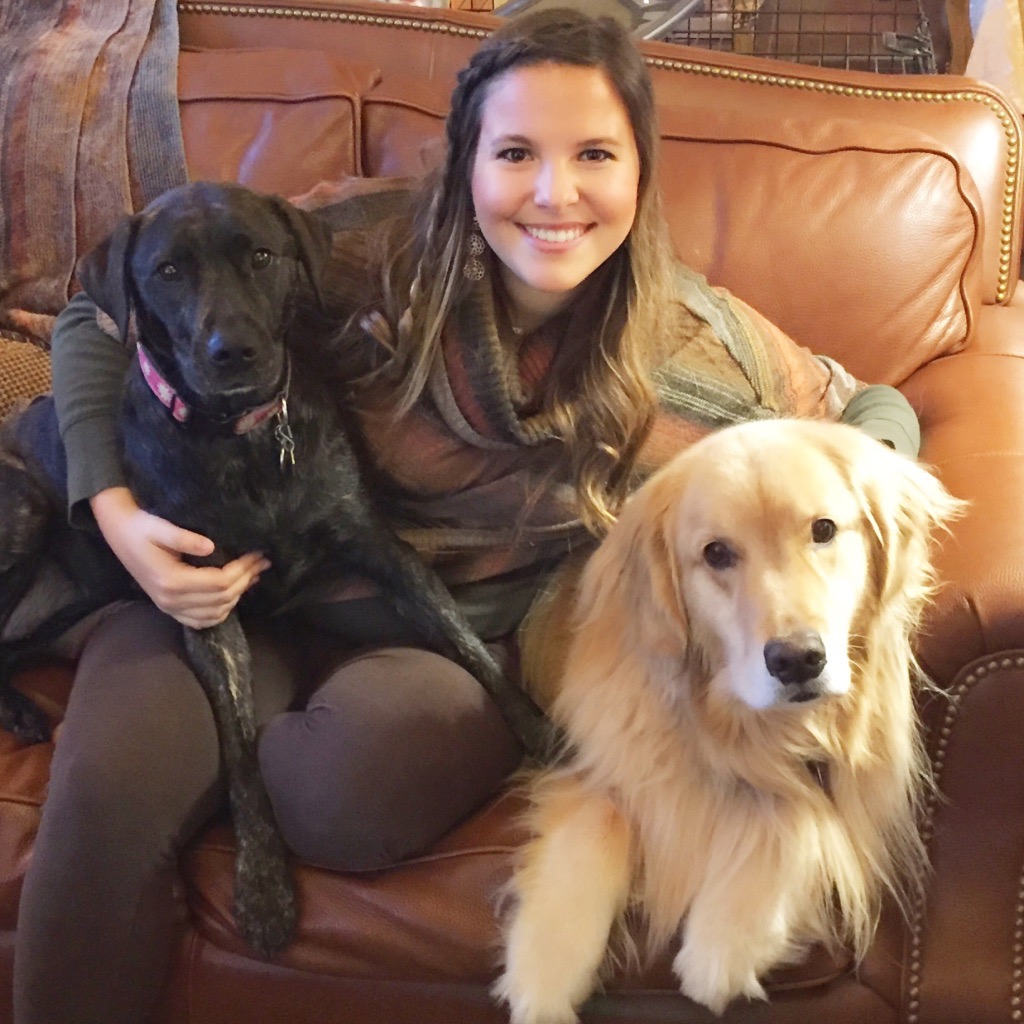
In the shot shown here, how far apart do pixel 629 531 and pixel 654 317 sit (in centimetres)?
39

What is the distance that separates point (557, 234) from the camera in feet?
4.29

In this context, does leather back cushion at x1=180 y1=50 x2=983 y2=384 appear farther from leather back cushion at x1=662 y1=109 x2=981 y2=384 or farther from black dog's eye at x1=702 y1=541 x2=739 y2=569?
black dog's eye at x1=702 y1=541 x2=739 y2=569

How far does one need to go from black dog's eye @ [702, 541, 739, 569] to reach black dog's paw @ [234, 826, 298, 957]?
0.63 m

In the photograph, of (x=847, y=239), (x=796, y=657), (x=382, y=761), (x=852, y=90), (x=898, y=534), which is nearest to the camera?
(x=796, y=657)

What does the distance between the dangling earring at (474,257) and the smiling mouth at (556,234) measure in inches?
4.0

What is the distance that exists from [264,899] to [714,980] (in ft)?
1.71

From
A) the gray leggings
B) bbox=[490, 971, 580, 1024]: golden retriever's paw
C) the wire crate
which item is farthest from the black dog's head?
the wire crate

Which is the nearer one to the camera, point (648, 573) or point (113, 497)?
point (648, 573)

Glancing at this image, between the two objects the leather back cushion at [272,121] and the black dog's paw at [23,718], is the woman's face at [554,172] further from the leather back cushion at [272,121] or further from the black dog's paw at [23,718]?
the black dog's paw at [23,718]

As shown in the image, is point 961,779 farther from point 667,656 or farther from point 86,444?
point 86,444

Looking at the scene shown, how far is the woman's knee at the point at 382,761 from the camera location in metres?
1.18

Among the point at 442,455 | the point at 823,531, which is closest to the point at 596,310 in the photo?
the point at 442,455

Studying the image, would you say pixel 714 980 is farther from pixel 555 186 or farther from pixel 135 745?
pixel 555 186

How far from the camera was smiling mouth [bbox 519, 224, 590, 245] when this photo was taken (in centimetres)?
131
